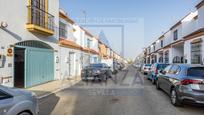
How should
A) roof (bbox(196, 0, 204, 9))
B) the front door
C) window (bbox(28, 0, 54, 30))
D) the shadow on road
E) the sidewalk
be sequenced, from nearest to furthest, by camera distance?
the shadow on road, the sidewalk, window (bbox(28, 0, 54, 30)), roof (bbox(196, 0, 204, 9)), the front door

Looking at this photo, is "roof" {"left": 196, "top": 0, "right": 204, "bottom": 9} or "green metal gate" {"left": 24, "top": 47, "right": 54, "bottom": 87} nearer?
"green metal gate" {"left": 24, "top": 47, "right": 54, "bottom": 87}

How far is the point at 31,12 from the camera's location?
41.3ft

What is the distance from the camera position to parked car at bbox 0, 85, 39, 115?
3.94 meters

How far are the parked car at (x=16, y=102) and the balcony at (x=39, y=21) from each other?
838 cm

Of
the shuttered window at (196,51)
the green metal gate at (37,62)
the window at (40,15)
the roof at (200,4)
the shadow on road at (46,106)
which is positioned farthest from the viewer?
the roof at (200,4)

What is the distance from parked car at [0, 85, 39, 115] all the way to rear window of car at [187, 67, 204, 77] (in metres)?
A: 5.45

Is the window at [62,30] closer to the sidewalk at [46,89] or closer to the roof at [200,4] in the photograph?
the sidewalk at [46,89]

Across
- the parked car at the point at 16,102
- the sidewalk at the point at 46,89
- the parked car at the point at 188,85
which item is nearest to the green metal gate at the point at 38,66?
the sidewalk at the point at 46,89

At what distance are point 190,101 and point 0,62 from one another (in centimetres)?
874

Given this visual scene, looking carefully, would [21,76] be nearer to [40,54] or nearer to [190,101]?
[40,54]

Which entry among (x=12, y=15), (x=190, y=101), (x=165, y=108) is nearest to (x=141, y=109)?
(x=165, y=108)

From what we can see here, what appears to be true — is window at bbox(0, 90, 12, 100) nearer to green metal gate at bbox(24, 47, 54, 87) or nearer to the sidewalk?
the sidewalk

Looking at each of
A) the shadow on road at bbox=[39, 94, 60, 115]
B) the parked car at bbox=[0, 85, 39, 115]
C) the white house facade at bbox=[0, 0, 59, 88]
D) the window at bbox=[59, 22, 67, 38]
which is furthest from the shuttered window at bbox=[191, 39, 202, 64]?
the parked car at bbox=[0, 85, 39, 115]

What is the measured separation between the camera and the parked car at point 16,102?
12.9 feet
